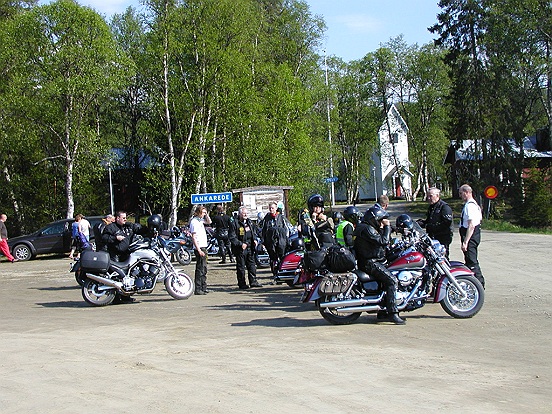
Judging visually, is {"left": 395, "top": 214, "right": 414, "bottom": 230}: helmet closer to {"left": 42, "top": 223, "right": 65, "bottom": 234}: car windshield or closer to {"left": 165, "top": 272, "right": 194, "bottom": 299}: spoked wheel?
{"left": 165, "top": 272, "right": 194, "bottom": 299}: spoked wheel

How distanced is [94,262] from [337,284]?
5588mm

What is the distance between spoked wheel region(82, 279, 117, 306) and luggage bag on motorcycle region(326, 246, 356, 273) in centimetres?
536

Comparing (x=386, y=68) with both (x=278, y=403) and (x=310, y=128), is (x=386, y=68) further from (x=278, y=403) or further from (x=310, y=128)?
(x=278, y=403)

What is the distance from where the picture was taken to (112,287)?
13289 millimetres

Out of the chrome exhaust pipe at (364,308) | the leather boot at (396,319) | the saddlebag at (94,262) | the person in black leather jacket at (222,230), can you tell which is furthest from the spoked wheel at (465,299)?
the person in black leather jacket at (222,230)

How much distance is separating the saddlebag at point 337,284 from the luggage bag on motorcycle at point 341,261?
0.22m

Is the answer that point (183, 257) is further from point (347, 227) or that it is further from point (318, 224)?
point (347, 227)

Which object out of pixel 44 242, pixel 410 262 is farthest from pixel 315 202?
pixel 44 242

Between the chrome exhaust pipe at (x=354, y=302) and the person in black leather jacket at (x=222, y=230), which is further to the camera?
the person in black leather jacket at (x=222, y=230)

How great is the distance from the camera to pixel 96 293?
13406mm

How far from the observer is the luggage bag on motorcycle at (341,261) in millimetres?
9938

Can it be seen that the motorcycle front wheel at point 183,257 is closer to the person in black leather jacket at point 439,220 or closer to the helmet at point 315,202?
the helmet at point 315,202

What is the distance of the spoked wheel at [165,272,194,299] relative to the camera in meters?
13.6

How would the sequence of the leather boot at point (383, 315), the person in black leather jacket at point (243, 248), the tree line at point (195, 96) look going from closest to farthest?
the leather boot at point (383, 315), the person in black leather jacket at point (243, 248), the tree line at point (195, 96)
